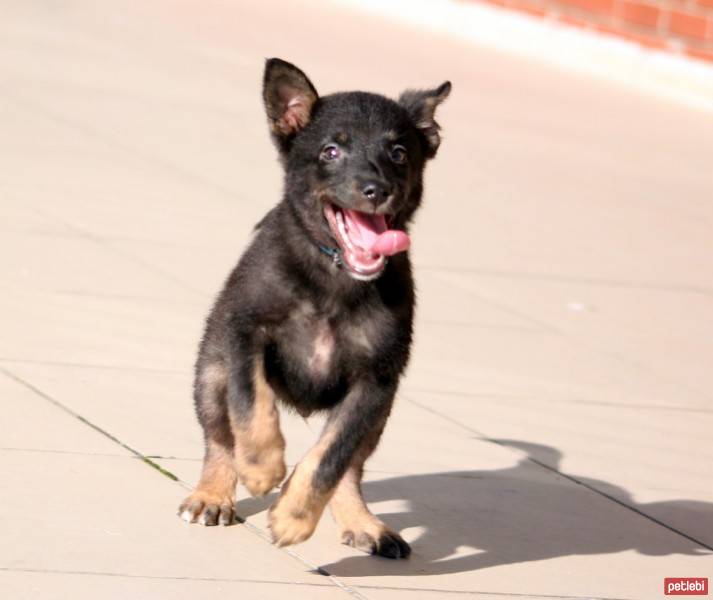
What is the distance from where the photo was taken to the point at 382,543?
6.03 m

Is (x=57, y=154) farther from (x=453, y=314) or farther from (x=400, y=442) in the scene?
(x=400, y=442)

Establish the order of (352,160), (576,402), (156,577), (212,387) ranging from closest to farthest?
(156,577)
(352,160)
(212,387)
(576,402)

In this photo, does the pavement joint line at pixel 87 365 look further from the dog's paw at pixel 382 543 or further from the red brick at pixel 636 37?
the red brick at pixel 636 37

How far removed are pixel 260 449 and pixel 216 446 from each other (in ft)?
1.91

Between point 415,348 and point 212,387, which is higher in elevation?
point 415,348

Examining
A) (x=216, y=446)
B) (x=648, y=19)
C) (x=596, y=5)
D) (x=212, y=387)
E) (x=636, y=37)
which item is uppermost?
(x=596, y=5)

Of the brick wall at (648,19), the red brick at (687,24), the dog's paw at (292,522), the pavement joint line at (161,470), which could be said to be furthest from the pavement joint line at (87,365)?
the red brick at (687,24)

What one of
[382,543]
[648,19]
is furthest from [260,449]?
[648,19]

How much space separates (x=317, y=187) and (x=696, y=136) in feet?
42.2

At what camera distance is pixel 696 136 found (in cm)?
1833

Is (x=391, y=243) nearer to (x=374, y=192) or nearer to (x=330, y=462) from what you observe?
(x=374, y=192)

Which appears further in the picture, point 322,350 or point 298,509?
point 322,350

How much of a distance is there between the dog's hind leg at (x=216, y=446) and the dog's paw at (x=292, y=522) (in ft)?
1.86

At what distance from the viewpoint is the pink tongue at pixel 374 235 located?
19.0 feet
